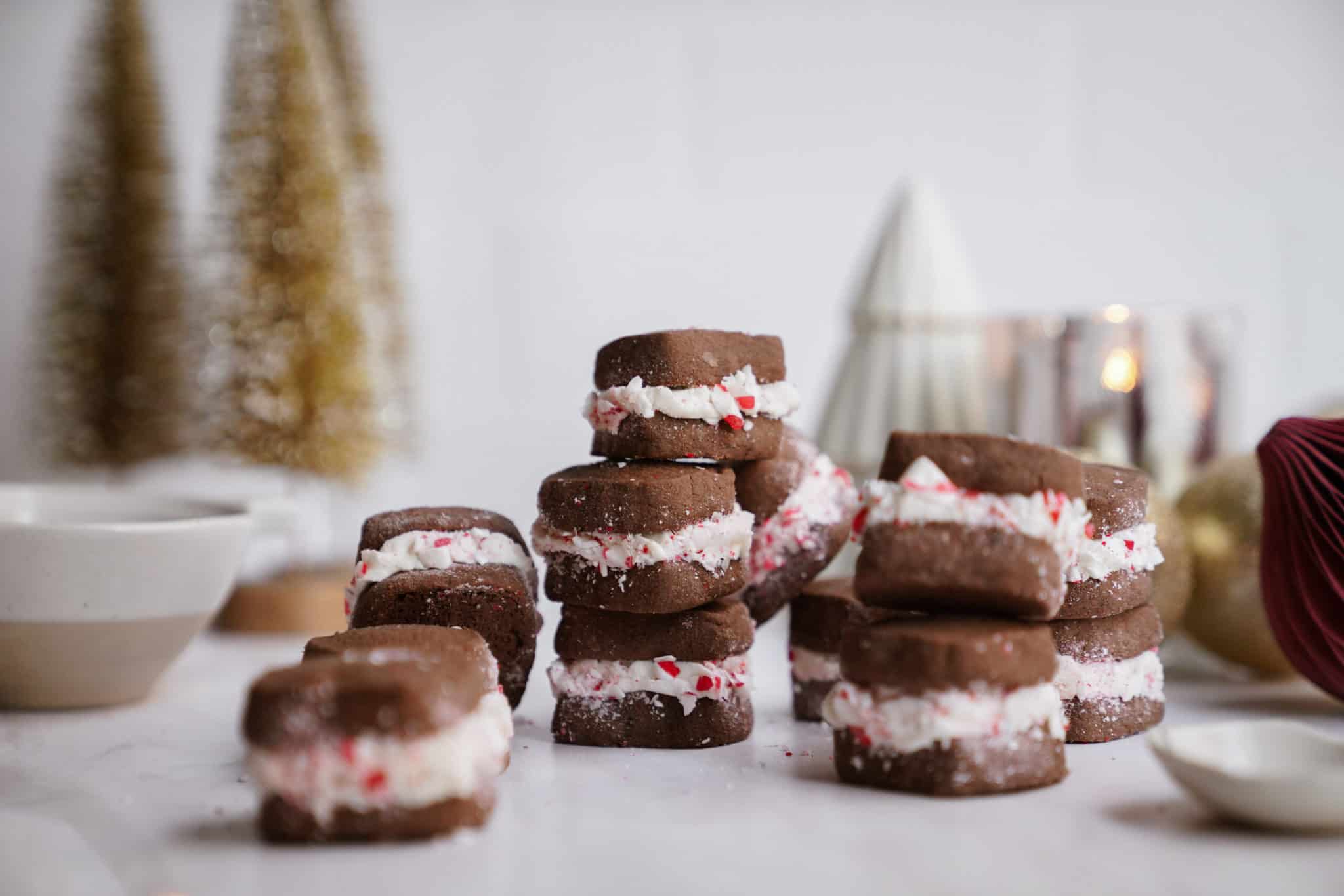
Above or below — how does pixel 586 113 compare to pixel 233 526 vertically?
above

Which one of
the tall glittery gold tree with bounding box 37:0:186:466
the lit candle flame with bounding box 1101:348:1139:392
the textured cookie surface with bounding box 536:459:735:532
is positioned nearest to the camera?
the textured cookie surface with bounding box 536:459:735:532

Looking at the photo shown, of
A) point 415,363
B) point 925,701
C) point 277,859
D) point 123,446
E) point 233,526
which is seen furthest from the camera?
point 415,363

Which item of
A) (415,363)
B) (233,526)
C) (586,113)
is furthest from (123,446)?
(586,113)

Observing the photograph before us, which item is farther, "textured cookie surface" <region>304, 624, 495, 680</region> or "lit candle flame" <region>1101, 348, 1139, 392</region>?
"lit candle flame" <region>1101, 348, 1139, 392</region>

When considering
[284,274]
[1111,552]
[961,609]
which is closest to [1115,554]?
[1111,552]

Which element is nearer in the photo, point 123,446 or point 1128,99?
point 123,446

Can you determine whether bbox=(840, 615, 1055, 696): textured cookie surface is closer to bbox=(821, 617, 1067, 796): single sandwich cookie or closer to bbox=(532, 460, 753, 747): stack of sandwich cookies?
bbox=(821, 617, 1067, 796): single sandwich cookie

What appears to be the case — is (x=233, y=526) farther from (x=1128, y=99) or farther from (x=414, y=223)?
(x=1128, y=99)

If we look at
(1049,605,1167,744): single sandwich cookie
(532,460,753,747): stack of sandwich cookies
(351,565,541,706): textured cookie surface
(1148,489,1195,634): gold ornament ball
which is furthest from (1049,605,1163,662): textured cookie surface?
(351,565,541,706): textured cookie surface
